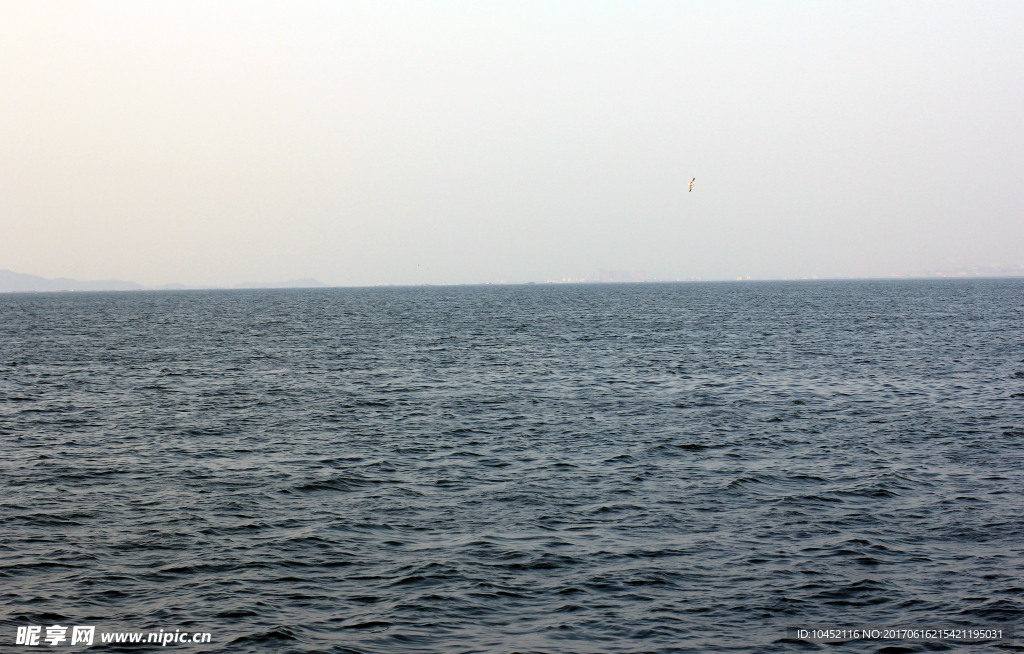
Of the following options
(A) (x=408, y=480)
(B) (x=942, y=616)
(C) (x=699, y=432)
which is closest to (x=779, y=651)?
(B) (x=942, y=616)

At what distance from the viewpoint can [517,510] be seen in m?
20.0

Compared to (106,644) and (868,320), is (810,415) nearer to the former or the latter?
(106,644)

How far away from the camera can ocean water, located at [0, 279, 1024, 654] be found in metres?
14.0

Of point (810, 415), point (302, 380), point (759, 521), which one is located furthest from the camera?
point (302, 380)

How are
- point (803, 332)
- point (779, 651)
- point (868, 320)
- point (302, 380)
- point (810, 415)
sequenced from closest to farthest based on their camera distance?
point (779, 651), point (810, 415), point (302, 380), point (803, 332), point (868, 320)

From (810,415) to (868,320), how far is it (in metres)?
67.3

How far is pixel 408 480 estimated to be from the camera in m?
23.0

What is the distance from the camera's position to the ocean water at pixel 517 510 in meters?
14.0

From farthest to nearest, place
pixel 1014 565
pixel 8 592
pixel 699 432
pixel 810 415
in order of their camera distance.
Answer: pixel 810 415 < pixel 699 432 < pixel 1014 565 < pixel 8 592

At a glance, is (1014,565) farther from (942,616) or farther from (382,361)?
(382,361)

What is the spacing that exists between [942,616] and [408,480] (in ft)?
43.9

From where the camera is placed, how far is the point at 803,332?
3024 inches

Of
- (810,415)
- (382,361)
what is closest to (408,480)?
(810,415)

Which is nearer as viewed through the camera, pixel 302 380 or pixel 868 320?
pixel 302 380
